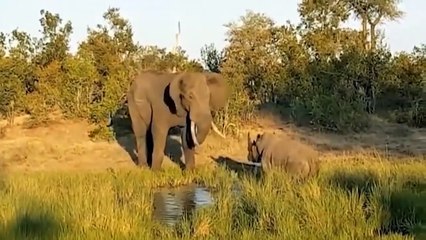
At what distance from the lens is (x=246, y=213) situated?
899 cm

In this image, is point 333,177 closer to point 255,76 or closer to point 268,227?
point 268,227

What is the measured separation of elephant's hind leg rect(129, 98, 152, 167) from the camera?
1523cm

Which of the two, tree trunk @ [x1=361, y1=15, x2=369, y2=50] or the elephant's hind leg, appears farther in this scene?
tree trunk @ [x1=361, y1=15, x2=369, y2=50]

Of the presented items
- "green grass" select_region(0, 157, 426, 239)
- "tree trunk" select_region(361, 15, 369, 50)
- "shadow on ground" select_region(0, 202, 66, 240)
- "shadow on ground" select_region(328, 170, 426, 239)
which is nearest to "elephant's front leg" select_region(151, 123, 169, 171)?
"green grass" select_region(0, 157, 426, 239)

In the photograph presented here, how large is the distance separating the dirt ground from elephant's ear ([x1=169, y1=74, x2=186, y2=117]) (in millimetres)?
1392

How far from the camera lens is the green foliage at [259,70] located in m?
19.6

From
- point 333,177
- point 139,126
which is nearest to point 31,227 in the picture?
point 333,177

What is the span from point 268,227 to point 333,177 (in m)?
3.12

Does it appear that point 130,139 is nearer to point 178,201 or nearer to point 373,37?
point 178,201

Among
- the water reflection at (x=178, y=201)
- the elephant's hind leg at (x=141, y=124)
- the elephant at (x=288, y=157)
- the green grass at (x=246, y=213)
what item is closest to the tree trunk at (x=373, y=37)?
the elephant's hind leg at (x=141, y=124)

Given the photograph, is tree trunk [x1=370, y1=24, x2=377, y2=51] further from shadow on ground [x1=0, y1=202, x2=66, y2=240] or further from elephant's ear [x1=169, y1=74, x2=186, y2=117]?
shadow on ground [x1=0, y1=202, x2=66, y2=240]

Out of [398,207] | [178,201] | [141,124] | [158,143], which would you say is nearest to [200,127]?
[158,143]

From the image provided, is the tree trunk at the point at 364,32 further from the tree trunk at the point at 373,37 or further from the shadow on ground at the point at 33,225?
the shadow on ground at the point at 33,225

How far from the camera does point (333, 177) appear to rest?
1113cm
